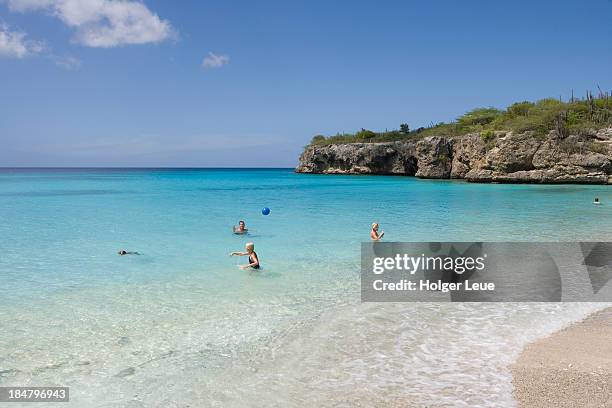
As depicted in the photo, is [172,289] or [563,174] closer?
[172,289]

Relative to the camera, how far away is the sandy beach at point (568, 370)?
4.78 meters

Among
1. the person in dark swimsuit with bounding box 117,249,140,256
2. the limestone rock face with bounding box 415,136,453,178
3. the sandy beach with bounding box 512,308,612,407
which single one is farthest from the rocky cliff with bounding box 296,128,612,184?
the person in dark swimsuit with bounding box 117,249,140,256

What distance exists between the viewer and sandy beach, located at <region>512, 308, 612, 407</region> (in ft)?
15.7

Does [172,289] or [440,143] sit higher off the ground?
[440,143]

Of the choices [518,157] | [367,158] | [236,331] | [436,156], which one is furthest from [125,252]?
[367,158]

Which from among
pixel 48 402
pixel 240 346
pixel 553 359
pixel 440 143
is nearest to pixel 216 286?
pixel 240 346

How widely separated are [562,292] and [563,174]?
1824 inches

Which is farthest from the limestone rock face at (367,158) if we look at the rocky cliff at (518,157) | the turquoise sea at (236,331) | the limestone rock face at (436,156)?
the turquoise sea at (236,331)

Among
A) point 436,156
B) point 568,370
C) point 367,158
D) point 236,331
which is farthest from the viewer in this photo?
point 367,158

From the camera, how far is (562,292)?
29.9ft

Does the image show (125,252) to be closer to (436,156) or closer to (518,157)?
(518,157)

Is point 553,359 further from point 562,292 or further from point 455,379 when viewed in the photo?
point 562,292

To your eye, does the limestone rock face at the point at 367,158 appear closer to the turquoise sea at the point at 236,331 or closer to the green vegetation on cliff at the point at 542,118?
the green vegetation on cliff at the point at 542,118

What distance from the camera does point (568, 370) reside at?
17.8ft
